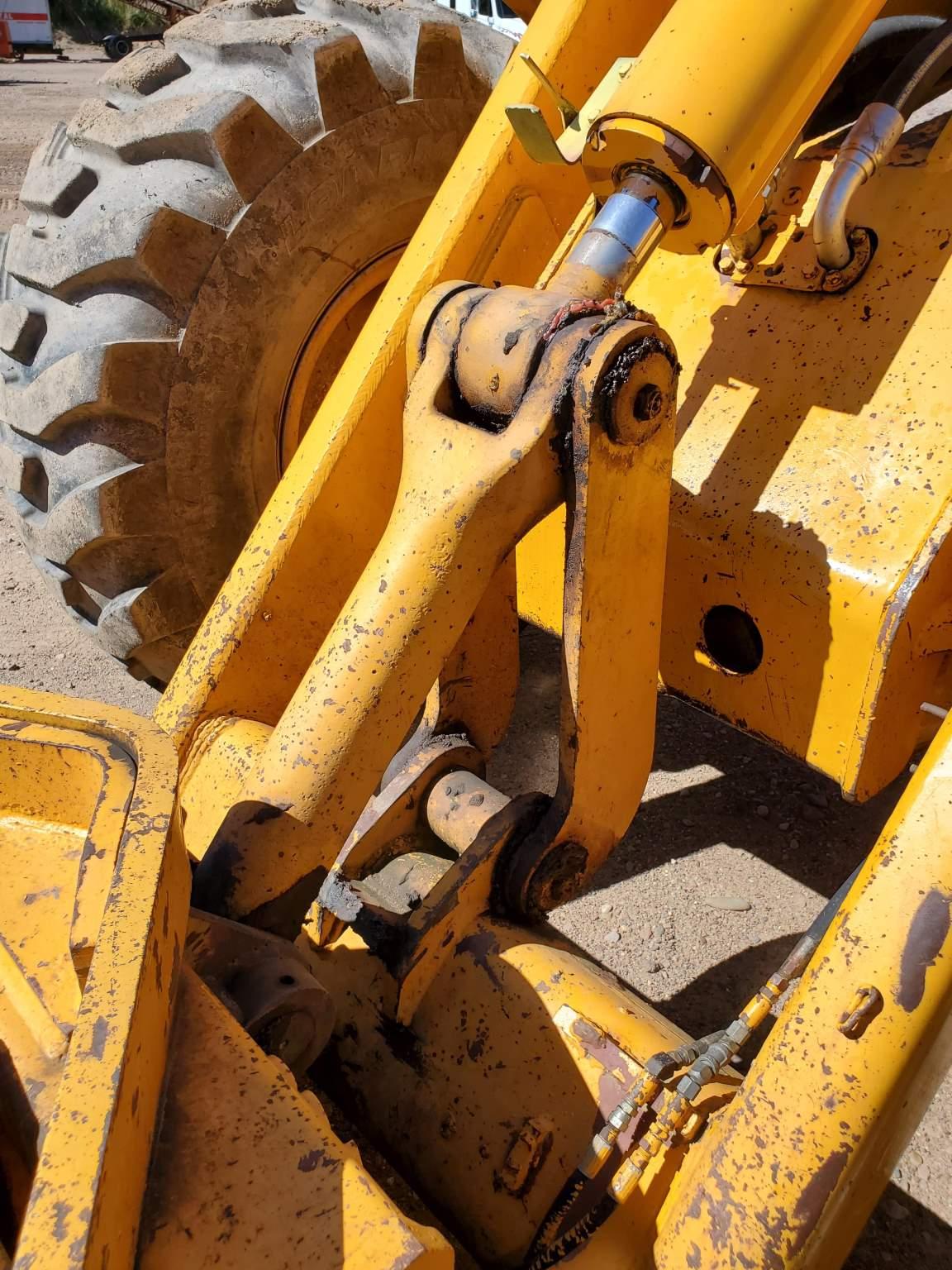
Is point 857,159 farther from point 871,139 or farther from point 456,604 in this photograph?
point 456,604

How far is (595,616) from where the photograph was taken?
4.38ft

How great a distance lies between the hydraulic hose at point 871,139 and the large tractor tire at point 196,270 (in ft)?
3.47

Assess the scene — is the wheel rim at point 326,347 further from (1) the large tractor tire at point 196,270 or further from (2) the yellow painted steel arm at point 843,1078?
(2) the yellow painted steel arm at point 843,1078

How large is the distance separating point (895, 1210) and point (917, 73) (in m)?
1.87

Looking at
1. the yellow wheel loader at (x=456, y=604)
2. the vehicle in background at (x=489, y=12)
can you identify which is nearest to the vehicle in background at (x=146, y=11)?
the vehicle in background at (x=489, y=12)

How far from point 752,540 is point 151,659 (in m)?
1.44

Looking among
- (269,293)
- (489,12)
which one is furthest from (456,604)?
(489,12)

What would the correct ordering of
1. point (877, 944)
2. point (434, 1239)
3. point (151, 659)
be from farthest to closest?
point (151, 659) → point (877, 944) → point (434, 1239)

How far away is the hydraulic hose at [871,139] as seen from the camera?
4.96 feet

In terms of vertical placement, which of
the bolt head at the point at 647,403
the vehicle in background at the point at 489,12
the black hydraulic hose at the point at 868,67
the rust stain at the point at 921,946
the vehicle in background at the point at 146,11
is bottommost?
the rust stain at the point at 921,946

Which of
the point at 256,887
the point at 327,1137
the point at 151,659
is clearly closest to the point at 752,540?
the point at 256,887

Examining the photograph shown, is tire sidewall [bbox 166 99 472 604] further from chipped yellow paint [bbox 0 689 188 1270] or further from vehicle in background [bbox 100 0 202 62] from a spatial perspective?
vehicle in background [bbox 100 0 202 62]

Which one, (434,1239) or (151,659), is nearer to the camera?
(434,1239)

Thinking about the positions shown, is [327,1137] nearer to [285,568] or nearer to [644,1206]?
[644,1206]
